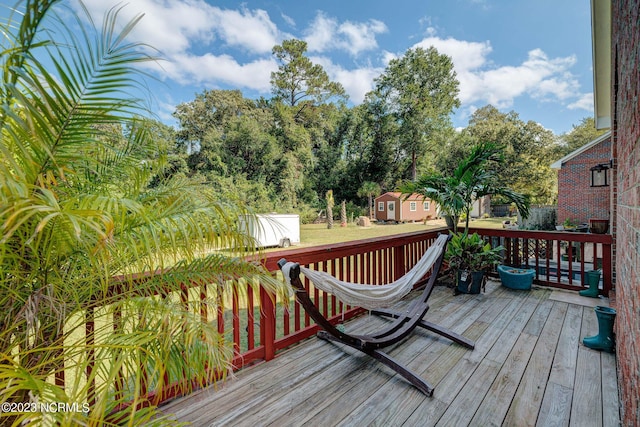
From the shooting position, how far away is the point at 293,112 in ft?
68.5

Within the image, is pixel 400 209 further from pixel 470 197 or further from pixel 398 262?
pixel 398 262

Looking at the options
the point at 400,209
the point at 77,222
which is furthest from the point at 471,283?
the point at 400,209

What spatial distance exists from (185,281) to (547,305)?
13.1 ft

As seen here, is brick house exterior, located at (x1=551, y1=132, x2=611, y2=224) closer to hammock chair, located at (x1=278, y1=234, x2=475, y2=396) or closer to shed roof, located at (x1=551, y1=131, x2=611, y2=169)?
shed roof, located at (x1=551, y1=131, x2=611, y2=169)

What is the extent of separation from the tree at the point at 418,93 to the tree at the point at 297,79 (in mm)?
4540

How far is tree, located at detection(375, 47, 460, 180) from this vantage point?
2191 centimetres

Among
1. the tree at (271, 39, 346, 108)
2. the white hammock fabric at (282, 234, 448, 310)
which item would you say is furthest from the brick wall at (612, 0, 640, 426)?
the tree at (271, 39, 346, 108)

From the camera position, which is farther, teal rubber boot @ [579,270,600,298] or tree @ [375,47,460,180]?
tree @ [375,47,460,180]

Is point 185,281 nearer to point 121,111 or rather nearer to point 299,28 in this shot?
point 121,111

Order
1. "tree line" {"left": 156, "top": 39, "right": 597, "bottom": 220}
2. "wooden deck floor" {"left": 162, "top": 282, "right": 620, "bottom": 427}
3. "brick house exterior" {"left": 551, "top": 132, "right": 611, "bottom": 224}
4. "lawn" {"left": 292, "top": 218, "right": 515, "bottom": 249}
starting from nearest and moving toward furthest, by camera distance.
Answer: "wooden deck floor" {"left": 162, "top": 282, "right": 620, "bottom": 427} < "brick house exterior" {"left": 551, "top": 132, "right": 611, "bottom": 224} < "lawn" {"left": 292, "top": 218, "right": 515, "bottom": 249} < "tree line" {"left": 156, "top": 39, "right": 597, "bottom": 220}

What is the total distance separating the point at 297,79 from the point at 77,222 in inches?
901

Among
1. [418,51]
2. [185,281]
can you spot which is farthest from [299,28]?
[185,281]

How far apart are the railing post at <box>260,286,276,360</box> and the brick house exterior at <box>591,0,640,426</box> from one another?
1.93 meters

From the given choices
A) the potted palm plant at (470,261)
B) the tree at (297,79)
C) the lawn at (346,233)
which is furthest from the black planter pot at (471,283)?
the tree at (297,79)
